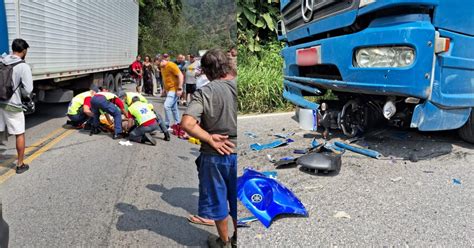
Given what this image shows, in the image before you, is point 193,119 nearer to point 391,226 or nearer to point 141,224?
point 141,224

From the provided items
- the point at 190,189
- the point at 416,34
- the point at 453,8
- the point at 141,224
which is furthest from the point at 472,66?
the point at 141,224

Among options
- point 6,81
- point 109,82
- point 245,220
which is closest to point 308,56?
point 245,220

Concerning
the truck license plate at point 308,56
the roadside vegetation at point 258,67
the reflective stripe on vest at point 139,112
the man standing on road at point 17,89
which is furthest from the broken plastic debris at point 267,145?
the man standing on road at point 17,89

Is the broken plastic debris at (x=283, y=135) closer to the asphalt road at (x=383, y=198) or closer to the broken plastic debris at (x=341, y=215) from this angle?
the asphalt road at (x=383, y=198)

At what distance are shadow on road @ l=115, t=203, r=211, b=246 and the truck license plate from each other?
2164 millimetres

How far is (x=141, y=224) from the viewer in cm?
160

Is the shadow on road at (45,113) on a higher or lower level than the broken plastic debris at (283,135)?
higher

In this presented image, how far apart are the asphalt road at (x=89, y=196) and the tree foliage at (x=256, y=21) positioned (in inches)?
141

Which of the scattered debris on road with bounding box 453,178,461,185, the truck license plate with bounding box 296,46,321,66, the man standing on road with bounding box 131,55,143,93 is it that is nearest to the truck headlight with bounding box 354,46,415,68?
the truck license plate with bounding box 296,46,321,66

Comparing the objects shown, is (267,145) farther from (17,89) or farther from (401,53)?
(17,89)

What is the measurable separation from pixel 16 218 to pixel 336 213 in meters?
1.72

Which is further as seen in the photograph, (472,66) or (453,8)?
(472,66)

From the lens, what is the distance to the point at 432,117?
2840 millimetres

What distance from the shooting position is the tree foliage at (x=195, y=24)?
3.65 ft
